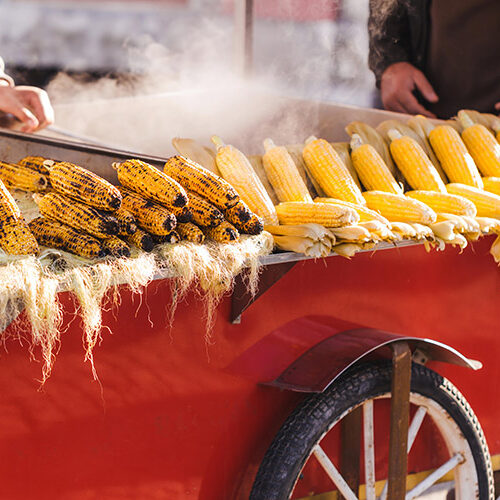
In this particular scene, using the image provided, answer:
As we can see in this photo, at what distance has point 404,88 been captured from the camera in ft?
12.7

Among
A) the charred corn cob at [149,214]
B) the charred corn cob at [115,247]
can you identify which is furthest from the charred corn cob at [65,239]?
the charred corn cob at [149,214]

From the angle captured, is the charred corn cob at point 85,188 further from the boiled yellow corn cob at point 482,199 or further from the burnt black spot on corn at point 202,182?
the boiled yellow corn cob at point 482,199

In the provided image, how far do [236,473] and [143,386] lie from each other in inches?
19.2

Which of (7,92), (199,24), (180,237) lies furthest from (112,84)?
(180,237)

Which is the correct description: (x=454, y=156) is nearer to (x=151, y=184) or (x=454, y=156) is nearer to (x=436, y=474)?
(x=436, y=474)

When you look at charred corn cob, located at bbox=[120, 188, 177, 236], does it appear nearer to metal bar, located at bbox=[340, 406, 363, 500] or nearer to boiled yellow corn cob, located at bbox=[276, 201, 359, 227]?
boiled yellow corn cob, located at bbox=[276, 201, 359, 227]

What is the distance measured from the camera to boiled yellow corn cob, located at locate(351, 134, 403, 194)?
2.39 meters

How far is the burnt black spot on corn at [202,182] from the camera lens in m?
1.91

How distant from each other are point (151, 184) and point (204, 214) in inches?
6.7

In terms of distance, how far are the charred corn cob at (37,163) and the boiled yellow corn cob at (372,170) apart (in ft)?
3.61

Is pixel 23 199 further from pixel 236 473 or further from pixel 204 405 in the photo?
pixel 236 473

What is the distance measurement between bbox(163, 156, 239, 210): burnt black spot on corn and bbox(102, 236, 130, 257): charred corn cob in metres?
0.32

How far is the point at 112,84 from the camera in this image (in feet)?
19.0

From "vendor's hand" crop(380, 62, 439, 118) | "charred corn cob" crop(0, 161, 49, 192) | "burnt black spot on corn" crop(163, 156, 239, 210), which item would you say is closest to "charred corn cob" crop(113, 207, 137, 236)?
"burnt black spot on corn" crop(163, 156, 239, 210)
